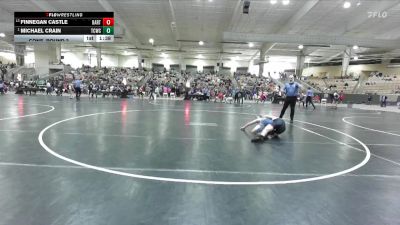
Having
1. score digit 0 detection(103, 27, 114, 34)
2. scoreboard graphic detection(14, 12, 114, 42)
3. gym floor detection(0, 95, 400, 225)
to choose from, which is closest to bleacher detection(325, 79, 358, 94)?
score digit 0 detection(103, 27, 114, 34)

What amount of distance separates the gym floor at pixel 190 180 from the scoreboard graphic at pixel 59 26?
811 centimetres

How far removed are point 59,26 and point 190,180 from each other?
12863 mm

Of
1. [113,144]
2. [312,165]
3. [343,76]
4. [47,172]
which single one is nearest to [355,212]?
[312,165]

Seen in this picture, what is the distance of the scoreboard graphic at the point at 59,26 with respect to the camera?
1361 centimetres

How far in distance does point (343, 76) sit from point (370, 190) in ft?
145

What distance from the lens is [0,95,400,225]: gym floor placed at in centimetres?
296

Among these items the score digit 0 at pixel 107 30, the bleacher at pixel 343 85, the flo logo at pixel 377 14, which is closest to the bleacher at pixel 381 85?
the bleacher at pixel 343 85

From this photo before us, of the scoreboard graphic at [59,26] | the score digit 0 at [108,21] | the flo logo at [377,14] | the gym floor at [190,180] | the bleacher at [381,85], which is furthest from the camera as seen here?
the bleacher at [381,85]

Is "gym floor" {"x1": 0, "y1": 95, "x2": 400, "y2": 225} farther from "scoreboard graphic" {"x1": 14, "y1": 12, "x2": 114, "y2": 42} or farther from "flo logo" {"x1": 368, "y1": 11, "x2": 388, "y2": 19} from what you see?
"flo logo" {"x1": 368, "y1": 11, "x2": 388, "y2": 19}

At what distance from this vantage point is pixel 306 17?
91.1 feet

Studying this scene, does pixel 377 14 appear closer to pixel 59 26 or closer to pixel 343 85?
pixel 343 85

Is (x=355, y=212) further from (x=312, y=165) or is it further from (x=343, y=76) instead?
(x=343, y=76)

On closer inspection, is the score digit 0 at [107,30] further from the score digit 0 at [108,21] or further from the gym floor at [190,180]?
the gym floor at [190,180]

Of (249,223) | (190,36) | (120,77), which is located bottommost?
(249,223)
